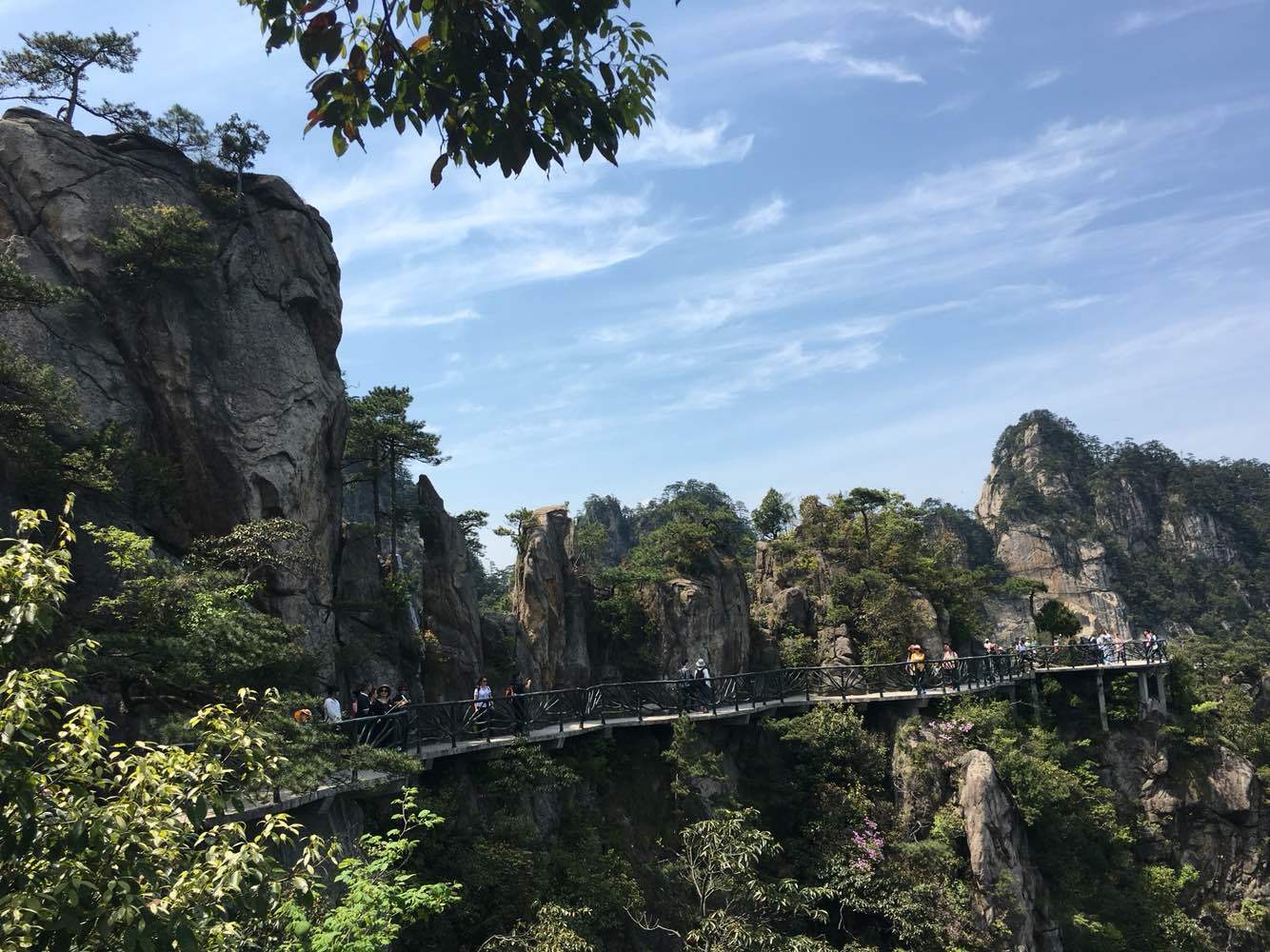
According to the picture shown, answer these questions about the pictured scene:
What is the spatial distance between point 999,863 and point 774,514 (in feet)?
64.5

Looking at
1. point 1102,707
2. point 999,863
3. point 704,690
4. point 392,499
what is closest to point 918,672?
point 999,863

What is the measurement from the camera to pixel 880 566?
30.4 meters

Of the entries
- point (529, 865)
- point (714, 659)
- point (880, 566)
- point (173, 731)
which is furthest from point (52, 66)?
point (880, 566)

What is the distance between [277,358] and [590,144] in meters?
17.5

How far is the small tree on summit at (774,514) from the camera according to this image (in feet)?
122

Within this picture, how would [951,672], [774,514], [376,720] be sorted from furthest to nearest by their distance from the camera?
[774,514] < [951,672] < [376,720]

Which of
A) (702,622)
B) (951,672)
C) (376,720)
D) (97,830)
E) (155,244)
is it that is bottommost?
(951,672)

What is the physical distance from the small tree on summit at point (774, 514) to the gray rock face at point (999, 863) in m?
17.4

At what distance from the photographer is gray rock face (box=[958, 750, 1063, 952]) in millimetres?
18469

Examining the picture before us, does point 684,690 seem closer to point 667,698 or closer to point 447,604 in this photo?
point 667,698

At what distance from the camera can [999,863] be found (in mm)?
19062

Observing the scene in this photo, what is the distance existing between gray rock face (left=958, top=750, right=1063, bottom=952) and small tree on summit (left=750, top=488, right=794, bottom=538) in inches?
687

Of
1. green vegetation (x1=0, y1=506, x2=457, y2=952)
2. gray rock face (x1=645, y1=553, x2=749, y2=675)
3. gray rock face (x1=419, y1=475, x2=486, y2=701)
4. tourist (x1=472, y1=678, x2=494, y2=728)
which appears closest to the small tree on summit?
gray rock face (x1=645, y1=553, x2=749, y2=675)

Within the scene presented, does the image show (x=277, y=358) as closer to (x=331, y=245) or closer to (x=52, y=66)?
(x=331, y=245)
